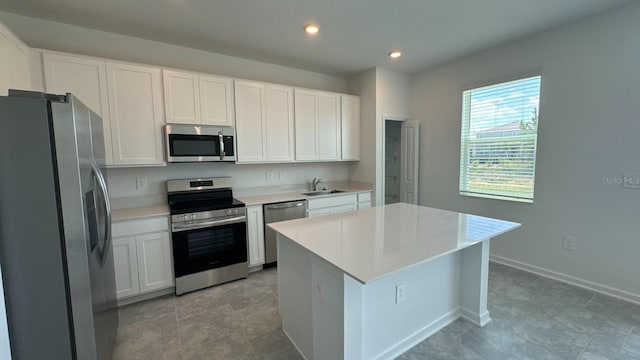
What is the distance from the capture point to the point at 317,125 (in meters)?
3.88

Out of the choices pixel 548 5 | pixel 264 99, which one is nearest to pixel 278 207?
pixel 264 99

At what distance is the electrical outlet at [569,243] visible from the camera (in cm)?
282

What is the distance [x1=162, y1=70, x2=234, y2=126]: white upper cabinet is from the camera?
2.82 m

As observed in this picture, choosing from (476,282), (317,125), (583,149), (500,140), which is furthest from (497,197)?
(317,125)

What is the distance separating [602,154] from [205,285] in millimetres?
4153

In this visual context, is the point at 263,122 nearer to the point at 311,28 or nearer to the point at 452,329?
the point at 311,28

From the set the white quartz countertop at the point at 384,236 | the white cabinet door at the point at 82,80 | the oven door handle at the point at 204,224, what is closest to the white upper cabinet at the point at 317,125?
the oven door handle at the point at 204,224

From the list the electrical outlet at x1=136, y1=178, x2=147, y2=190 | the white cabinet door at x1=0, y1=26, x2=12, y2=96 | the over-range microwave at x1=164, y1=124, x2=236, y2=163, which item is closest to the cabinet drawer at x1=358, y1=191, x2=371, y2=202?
the over-range microwave at x1=164, y1=124, x2=236, y2=163

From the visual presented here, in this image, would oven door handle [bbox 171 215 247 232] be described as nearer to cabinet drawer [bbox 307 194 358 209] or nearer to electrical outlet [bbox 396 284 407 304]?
cabinet drawer [bbox 307 194 358 209]

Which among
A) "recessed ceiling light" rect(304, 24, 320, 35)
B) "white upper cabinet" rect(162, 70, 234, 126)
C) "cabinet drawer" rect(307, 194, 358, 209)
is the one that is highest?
"recessed ceiling light" rect(304, 24, 320, 35)

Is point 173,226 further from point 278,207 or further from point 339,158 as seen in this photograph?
point 339,158

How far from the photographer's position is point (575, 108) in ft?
8.95

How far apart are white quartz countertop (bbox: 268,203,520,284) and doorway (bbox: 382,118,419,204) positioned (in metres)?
1.92

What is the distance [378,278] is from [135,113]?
9.18 feet
